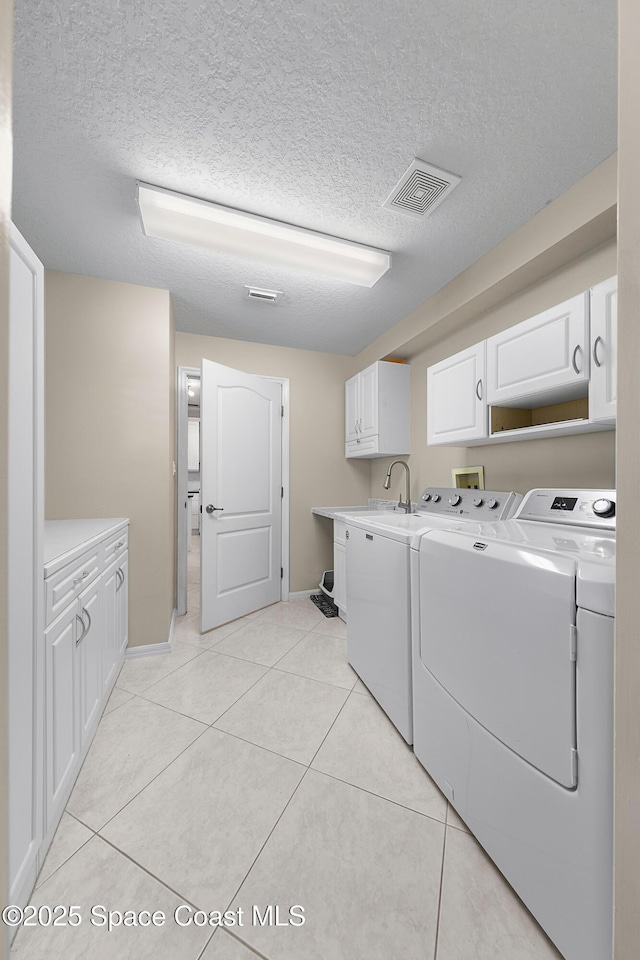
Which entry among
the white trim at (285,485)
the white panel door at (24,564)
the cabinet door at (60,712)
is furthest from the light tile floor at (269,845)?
the white trim at (285,485)

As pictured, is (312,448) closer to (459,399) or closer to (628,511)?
(459,399)

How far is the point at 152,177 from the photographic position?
1458mm

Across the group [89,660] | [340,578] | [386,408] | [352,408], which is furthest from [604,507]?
[352,408]

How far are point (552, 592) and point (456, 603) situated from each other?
1.15 ft

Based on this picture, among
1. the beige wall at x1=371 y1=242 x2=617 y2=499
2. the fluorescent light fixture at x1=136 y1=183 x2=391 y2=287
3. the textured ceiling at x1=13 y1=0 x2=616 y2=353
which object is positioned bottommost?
the beige wall at x1=371 y1=242 x2=617 y2=499

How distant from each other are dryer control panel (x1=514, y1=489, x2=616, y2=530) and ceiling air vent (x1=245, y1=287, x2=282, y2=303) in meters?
1.97

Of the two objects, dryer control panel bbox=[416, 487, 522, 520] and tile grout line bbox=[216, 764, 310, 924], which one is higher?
dryer control panel bbox=[416, 487, 522, 520]

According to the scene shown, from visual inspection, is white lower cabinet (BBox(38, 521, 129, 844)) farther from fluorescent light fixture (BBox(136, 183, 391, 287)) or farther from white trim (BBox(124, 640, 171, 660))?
fluorescent light fixture (BBox(136, 183, 391, 287))

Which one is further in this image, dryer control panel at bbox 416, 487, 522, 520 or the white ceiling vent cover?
dryer control panel at bbox 416, 487, 522, 520

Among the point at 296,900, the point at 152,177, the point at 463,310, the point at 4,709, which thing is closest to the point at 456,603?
the point at 296,900

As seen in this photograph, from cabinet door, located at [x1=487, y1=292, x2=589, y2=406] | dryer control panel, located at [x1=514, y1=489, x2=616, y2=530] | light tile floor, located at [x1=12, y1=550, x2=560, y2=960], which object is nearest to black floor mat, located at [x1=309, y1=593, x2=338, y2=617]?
light tile floor, located at [x1=12, y1=550, x2=560, y2=960]

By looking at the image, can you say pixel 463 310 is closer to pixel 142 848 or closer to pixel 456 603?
pixel 456 603

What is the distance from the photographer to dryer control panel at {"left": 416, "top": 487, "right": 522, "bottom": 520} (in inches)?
66.7

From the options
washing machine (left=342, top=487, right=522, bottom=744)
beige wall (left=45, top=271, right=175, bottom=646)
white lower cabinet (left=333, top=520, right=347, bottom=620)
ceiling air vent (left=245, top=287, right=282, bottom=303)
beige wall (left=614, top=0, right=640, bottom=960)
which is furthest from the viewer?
white lower cabinet (left=333, top=520, right=347, bottom=620)
